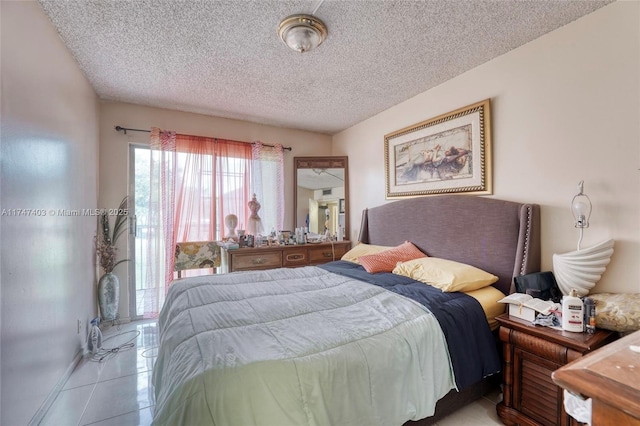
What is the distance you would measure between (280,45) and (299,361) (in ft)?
7.04

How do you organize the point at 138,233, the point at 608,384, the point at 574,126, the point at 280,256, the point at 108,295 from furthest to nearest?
the point at 280,256, the point at 138,233, the point at 108,295, the point at 574,126, the point at 608,384

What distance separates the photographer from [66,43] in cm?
210

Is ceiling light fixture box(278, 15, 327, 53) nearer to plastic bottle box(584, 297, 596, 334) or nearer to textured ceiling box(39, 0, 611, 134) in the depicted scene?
textured ceiling box(39, 0, 611, 134)

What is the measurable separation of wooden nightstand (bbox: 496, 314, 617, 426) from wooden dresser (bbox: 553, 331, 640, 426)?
74cm

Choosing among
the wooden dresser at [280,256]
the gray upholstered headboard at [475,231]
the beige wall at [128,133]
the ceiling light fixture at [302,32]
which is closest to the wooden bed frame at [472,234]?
the gray upholstered headboard at [475,231]

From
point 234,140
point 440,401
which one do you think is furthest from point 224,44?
point 440,401

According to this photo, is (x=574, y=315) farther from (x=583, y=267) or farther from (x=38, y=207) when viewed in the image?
(x=38, y=207)

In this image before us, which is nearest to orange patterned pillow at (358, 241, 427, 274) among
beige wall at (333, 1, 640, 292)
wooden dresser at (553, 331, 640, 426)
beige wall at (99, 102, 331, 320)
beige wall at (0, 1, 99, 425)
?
beige wall at (333, 1, 640, 292)

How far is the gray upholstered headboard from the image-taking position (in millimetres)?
2004

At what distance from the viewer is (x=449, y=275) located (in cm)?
203

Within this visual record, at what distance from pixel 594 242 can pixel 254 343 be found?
7.15 feet

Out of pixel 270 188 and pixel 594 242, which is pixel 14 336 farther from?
pixel 594 242

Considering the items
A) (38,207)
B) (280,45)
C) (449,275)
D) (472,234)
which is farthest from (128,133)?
(472,234)

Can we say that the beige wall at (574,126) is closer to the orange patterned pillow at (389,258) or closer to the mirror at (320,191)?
the orange patterned pillow at (389,258)
